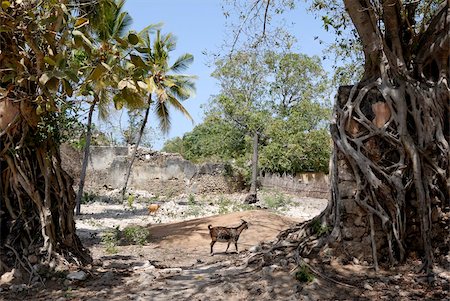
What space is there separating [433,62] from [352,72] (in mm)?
4061

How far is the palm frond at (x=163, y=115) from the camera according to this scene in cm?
1938

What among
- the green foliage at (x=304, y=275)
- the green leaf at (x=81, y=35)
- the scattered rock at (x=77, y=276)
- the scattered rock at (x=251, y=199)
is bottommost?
the scattered rock at (x=77, y=276)

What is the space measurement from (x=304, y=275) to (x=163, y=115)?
15355 mm

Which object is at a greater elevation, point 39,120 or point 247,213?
point 39,120

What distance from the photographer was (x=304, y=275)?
15.4 feet

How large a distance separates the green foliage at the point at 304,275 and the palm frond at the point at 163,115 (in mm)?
15207

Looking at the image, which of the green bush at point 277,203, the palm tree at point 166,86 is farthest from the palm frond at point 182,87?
the green bush at point 277,203

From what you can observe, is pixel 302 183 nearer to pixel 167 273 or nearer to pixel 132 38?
pixel 167 273

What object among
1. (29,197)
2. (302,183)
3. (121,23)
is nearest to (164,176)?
(302,183)

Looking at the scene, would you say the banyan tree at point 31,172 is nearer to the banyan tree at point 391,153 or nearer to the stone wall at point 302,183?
the banyan tree at point 391,153

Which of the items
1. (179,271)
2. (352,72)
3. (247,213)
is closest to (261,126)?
(247,213)

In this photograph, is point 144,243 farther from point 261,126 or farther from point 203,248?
point 261,126

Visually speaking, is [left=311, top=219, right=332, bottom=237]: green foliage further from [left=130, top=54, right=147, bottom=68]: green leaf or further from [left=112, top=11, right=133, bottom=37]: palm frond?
[left=112, top=11, right=133, bottom=37]: palm frond

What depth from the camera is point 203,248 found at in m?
9.08
